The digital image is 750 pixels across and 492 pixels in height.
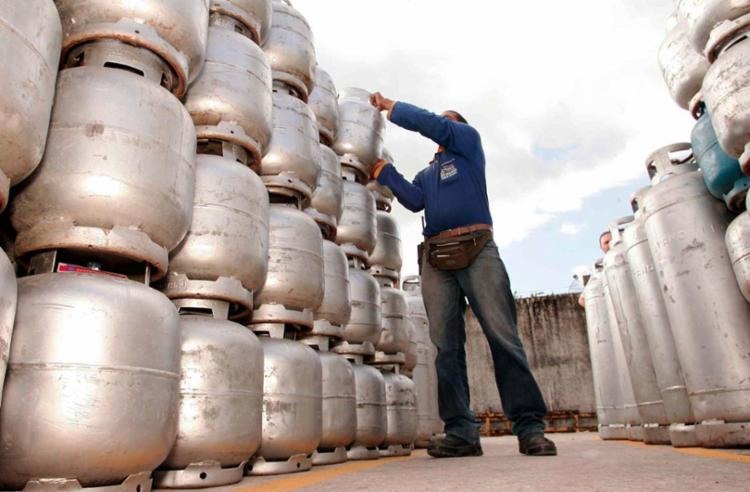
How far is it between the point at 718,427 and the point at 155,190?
210 centimetres

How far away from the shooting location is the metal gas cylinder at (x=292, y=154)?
2.07m

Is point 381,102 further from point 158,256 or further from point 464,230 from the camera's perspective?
point 158,256

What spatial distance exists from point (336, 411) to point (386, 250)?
1442mm

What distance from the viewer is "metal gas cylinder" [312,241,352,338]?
225cm

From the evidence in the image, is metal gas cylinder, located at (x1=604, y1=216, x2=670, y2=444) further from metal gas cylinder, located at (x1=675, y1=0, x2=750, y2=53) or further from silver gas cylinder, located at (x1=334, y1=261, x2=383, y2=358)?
silver gas cylinder, located at (x1=334, y1=261, x2=383, y2=358)

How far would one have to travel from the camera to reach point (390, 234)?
3410mm

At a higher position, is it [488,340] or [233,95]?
[233,95]

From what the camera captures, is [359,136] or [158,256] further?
[359,136]

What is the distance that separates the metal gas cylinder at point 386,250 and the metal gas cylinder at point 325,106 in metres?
0.77

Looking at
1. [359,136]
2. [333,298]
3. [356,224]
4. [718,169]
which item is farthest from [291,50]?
[718,169]

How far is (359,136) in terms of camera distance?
3.02 meters

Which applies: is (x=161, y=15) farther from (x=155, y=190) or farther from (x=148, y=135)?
(x=155, y=190)

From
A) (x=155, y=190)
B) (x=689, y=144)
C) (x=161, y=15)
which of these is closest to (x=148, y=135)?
(x=155, y=190)

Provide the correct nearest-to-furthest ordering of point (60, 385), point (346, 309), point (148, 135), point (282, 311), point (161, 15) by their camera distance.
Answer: point (60, 385)
point (148, 135)
point (161, 15)
point (282, 311)
point (346, 309)
